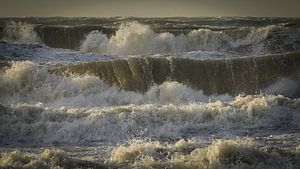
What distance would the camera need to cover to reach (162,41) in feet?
A: 102

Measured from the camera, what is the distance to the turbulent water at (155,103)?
30.6 feet

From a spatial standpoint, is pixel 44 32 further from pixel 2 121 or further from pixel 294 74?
pixel 2 121

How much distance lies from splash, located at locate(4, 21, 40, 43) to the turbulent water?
314 centimetres

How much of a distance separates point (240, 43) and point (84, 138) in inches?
785

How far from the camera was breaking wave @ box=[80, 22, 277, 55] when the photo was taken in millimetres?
30141

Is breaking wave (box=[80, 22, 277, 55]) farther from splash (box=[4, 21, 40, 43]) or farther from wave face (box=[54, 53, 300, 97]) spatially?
wave face (box=[54, 53, 300, 97])

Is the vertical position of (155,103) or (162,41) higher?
(162,41)

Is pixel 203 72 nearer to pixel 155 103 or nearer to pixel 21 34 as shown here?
pixel 155 103

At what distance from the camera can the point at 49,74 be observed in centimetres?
1847

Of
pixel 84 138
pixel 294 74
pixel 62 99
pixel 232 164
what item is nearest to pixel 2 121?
pixel 84 138

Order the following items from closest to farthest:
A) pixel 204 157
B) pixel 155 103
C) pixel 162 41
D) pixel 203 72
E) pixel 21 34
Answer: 1. pixel 204 157
2. pixel 155 103
3. pixel 203 72
4. pixel 162 41
5. pixel 21 34

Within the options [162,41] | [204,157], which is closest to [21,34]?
[162,41]

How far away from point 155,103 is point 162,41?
47.2 ft

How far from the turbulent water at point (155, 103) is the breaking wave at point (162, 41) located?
0.21 ft
